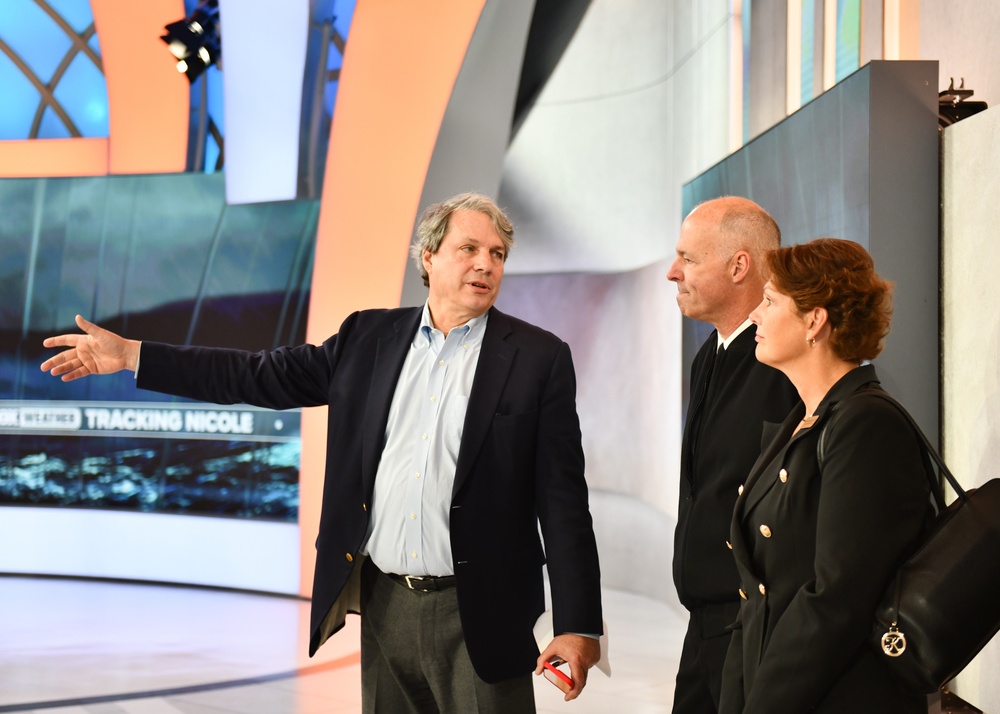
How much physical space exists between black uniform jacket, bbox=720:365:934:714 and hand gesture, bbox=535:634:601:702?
0.47m

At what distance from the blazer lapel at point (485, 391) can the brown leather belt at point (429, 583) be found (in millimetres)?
179

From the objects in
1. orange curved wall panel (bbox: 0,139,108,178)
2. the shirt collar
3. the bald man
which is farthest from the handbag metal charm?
orange curved wall panel (bbox: 0,139,108,178)

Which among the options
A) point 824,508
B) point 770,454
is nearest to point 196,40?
point 770,454

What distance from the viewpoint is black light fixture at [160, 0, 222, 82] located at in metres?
6.56

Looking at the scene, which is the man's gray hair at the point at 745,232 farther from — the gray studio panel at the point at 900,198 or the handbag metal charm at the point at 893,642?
the handbag metal charm at the point at 893,642

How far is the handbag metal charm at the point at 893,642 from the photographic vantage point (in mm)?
1498

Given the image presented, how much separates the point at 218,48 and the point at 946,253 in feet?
17.1

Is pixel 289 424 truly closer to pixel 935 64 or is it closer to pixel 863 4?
pixel 863 4

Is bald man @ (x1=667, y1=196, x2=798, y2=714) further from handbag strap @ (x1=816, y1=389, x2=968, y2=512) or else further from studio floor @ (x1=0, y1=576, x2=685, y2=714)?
studio floor @ (x1=0, y1=576, x2=685, y2=714)

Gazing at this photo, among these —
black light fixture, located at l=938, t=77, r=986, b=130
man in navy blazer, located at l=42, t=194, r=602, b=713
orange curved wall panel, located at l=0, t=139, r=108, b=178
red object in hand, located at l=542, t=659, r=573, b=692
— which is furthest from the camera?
orange curved wall panel, located at l=0, t=139, r=108, b=178

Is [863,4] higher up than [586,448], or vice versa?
[863,4]

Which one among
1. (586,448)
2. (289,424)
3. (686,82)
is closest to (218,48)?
(289,424)

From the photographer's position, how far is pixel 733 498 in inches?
84.1

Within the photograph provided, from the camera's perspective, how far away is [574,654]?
6.93 feet
